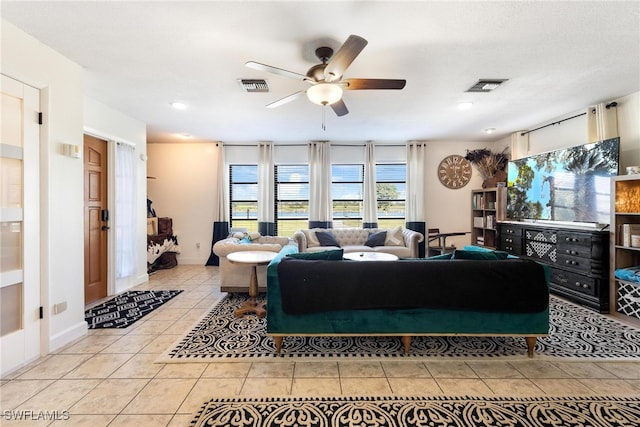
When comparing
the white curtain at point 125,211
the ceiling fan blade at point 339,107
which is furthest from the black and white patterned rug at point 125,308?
the ceiling fan blade at point 339,107

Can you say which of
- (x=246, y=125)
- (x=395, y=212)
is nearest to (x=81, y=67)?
(x=246, y=125)

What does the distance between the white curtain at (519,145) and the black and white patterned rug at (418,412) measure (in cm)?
444

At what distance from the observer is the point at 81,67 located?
9.07 feet

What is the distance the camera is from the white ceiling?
196cm

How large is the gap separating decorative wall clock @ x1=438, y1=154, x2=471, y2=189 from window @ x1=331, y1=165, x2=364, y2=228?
182 cm

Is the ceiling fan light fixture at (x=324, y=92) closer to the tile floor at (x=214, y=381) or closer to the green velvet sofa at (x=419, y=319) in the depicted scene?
the green velvet sofa at (x=419, y=319)

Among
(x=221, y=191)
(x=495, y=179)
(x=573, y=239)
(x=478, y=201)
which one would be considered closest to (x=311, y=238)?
(x=221, y=191)

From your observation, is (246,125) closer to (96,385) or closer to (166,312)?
(166,312)

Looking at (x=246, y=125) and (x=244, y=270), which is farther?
(x=246, y=125)

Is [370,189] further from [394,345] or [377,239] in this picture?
[394,345]

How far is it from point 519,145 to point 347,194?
3.45 metres

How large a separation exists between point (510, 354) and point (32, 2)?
4.58 meters

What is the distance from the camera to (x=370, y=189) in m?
6.07

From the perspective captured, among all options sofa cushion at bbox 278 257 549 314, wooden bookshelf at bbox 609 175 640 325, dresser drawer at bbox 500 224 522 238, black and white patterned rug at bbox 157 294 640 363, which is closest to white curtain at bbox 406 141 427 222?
dresser drawer at bbox 500 224 522 238
